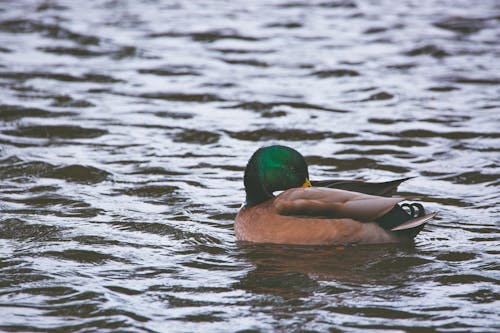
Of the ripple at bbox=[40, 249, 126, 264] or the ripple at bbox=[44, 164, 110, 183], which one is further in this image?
the ripple at bbox=[44, 164, 110, 183]

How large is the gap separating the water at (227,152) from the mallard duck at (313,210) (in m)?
0.11

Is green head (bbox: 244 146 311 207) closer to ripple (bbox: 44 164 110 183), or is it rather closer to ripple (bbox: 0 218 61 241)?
ripple (bbox: 0 218 61 241)

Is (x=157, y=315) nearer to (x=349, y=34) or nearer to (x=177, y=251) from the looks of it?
(x=177, y=251)

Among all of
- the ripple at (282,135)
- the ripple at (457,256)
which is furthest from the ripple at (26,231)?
the ripple at (282,135)

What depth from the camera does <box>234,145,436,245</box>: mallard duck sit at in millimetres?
6848

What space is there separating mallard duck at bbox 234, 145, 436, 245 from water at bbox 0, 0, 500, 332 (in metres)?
0.11

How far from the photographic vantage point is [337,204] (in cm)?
684

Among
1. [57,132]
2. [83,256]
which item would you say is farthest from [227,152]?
[83,256]

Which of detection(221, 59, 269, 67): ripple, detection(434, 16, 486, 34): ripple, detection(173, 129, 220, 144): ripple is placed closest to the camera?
detection(173, 129, 220, 144): ripple

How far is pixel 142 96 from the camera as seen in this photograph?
11516 millimetres

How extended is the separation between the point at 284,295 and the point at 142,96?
579 centimetres

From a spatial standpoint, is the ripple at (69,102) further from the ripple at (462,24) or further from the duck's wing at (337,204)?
the ripple at (462,24)

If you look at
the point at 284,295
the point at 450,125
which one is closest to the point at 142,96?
the point at 450,125

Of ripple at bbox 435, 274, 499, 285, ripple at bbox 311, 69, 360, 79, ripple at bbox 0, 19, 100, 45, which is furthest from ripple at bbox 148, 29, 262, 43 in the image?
ripple at bbox 435, 274, 499, 285
